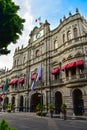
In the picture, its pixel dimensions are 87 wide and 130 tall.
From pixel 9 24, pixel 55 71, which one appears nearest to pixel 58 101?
pixel 55 71

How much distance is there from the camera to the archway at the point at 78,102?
22.0 m

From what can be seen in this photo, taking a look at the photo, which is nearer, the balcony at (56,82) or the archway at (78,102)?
the archway at (78,102)

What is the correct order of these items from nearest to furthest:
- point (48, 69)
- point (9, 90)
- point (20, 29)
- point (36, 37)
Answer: point (20, 29) < point (48, 69) < point (36, 37) < point (9, 90)

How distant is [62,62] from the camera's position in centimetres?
2550

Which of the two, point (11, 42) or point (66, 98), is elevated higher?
point (11, 42)

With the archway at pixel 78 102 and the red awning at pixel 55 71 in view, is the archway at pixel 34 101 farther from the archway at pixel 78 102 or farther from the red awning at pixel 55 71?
the archway at pixel 78 102

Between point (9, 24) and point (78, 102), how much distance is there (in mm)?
18326

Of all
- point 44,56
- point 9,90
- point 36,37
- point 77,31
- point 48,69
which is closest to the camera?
point 77,31

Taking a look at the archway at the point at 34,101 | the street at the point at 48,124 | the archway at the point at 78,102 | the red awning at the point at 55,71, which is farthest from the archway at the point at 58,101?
the street at the point at 48,124

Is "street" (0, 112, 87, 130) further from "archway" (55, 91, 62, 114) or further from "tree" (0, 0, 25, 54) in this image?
"archway" (55, 91, 62, 114)

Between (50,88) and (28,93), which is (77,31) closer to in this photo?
(50,88)

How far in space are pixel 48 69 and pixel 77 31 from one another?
9.12 meters

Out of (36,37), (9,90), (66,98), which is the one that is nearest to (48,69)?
(66,98)

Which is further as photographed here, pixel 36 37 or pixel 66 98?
pixel 36 37
